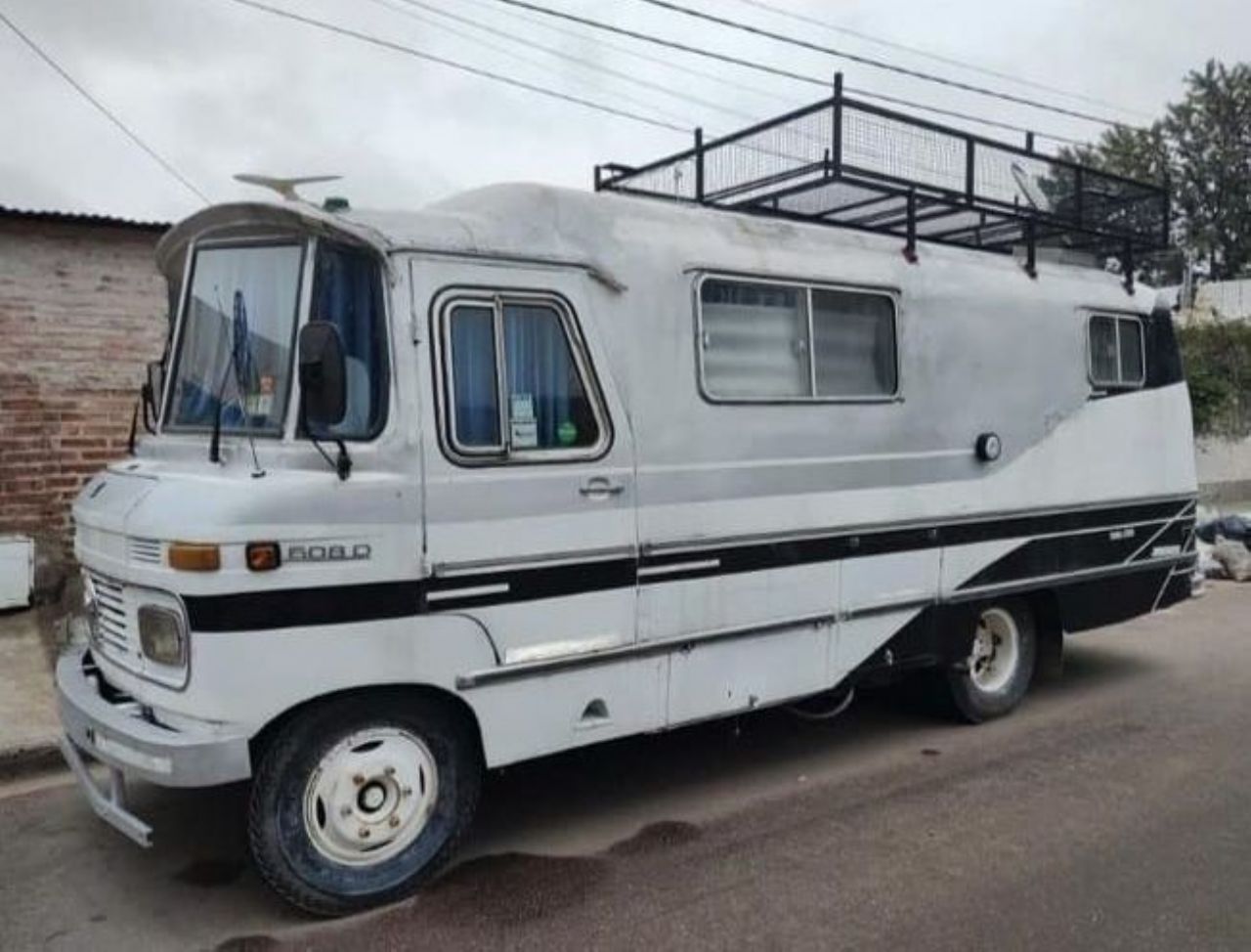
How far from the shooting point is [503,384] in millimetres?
4598

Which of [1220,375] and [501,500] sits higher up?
[1220,375]

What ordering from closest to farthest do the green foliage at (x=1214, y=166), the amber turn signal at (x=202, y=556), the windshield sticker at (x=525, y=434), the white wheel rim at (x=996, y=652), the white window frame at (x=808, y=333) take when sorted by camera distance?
the amber turn signal at (x=202, y=556)
the windshield sticker at (x=525, y=434)
the white window frame at (x=808, y=333)
the white wheel rim at (x=996, y=652)
the green foliage at (x=1214, y=166)

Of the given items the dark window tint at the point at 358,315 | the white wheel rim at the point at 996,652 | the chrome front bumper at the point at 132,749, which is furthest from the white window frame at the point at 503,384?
the white wheel rim at the point at 996,652

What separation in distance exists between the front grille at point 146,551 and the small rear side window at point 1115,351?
5.82 m

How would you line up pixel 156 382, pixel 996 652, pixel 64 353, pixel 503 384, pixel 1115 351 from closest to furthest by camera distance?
pixel 503 384, pixel 156 382, pixel 996 652, pixel 1115 351, pixel 64 353

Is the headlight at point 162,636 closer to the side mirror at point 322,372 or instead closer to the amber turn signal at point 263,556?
the amber turn signal at point 263,556

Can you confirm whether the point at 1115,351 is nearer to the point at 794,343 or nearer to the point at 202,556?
the point at 794,343

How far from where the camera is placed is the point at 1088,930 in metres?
4.10

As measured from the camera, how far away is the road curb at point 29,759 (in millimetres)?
5766

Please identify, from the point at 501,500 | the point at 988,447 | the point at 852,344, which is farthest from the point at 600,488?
the point at 988,447

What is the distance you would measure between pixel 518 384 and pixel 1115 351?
4781 mm

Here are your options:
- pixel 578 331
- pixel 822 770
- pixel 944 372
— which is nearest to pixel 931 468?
pixel 944 372

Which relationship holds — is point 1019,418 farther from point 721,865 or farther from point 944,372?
point 721,865

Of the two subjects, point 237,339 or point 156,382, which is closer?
point 237,339
